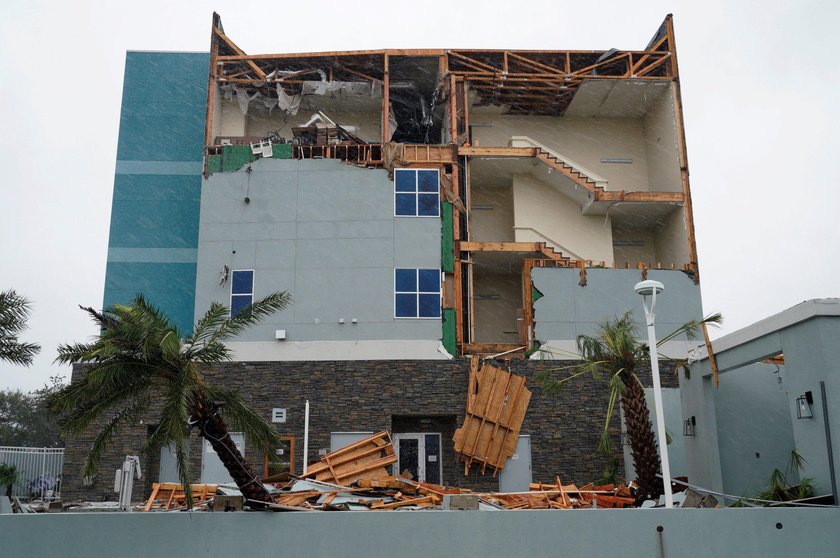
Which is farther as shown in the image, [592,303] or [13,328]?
[592,303]

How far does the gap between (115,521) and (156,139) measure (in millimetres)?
25280

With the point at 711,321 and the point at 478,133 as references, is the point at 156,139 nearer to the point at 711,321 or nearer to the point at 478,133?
the point at 478,133

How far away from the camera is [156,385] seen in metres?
16.0

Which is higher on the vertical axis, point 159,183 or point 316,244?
point 159,183

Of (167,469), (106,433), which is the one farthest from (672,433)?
(167,469)

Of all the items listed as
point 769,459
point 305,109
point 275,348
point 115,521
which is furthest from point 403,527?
point 305,109

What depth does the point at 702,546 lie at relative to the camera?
14.8m

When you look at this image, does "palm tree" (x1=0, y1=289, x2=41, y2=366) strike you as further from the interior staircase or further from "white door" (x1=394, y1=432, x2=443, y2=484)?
the interior staircase

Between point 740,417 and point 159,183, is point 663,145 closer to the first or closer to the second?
point 740,417

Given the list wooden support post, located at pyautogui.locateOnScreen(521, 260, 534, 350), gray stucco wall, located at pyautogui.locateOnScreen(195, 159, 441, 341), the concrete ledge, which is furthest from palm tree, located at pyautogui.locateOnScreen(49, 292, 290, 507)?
wooden support post, located at pyautogui.locateOnScreen(521, 260, 534, 350)

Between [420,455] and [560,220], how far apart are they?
13992 millimetres

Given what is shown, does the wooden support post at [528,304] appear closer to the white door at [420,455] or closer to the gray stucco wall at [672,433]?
the white door at [420,455]

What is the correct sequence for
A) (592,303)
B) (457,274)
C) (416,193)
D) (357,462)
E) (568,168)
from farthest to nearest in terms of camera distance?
(568,168) < (416,193) < (457,274) < (592,303) < (357,462)

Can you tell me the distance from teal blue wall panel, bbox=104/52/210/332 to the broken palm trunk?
15554mm
